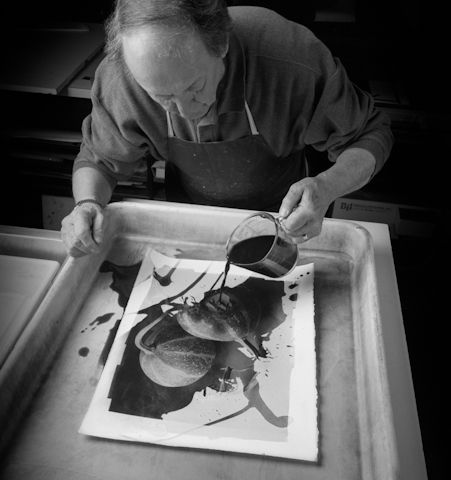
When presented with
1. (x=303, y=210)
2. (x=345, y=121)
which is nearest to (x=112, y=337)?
(x=303, y=210)

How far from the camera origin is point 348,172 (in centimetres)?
123

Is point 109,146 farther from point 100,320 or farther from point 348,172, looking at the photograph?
point 348,172

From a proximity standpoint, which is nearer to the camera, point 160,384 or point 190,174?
point 160,384

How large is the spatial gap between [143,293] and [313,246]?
0.44m

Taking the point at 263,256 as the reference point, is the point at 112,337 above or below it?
below

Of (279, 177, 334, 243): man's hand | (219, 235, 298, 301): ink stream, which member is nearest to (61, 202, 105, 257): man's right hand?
(219, 235, 298, 301): ink stream

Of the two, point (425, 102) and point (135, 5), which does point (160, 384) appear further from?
point (425, 102)

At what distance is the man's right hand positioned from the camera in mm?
1109

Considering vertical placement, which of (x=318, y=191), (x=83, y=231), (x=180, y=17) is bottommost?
(x=83, y=231)

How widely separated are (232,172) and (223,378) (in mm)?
674

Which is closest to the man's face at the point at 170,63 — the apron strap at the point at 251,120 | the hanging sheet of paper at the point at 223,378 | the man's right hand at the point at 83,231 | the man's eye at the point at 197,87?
the man's eye at the point at 197,87

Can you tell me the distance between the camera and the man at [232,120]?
1032 millimetres

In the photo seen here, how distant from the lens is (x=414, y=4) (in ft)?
6.64

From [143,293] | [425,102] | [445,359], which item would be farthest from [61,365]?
[425,102]
